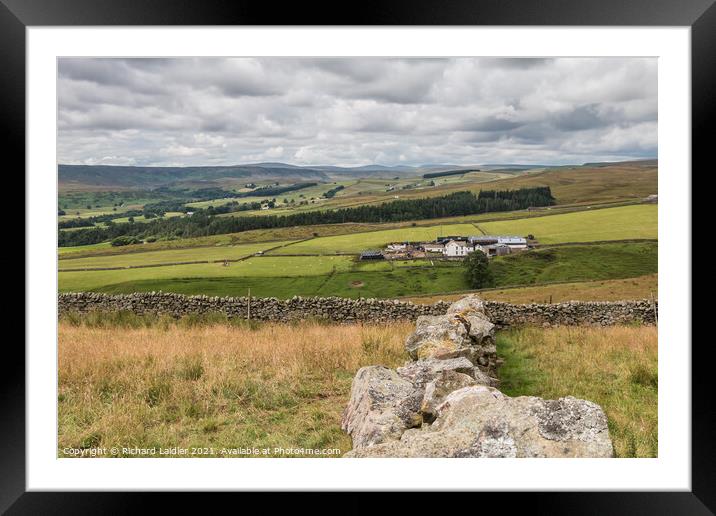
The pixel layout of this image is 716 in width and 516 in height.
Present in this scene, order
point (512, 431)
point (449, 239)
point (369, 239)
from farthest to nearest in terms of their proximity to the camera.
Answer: point (369, 239)
point (449, 239)
point (512, 431)

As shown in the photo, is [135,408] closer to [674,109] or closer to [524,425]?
[524,425]

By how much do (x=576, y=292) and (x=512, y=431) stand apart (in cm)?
1092

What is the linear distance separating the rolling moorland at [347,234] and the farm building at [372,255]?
281 mm

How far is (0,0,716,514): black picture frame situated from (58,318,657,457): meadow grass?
0.61 meters

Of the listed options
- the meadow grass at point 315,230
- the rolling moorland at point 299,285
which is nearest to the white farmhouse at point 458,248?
the rolling moorland at point 299,285

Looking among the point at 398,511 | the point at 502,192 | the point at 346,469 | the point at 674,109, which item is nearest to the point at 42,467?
the point at 346,469

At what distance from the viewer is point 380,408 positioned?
155 inches

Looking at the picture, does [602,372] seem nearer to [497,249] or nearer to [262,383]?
[262,383]

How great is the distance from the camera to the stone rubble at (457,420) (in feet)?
9.82

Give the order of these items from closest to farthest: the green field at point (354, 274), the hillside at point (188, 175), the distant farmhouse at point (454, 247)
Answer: the green field at point (354, 274) < the hillside at point (188, 175) < the distant farmhouse at point (454, 247)

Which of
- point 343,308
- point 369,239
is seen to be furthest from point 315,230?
point 343,308

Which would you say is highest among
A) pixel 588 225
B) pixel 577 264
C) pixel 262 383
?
pixel 588 225

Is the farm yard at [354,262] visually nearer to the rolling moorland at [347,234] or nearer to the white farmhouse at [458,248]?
the rolling moorland at [347,234]

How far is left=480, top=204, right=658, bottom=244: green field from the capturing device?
556 inches
